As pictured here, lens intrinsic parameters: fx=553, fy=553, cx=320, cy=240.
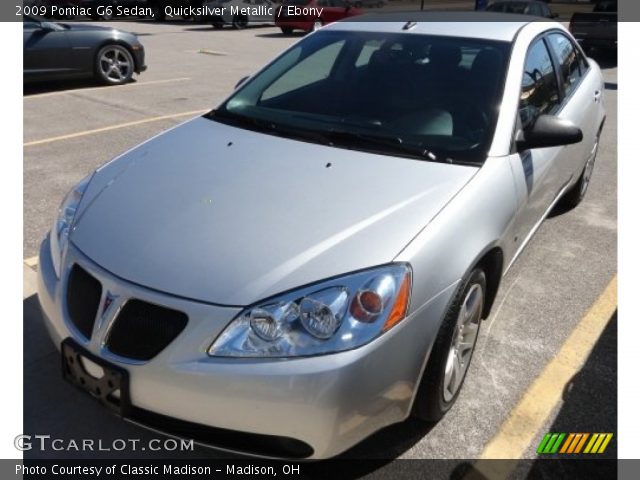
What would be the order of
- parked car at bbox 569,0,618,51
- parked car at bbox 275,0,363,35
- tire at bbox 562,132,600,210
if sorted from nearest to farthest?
tire at bbox 562,132,600,210
parked car at bbox 569,0,618,51
parked car at bbox 275,0,363,35

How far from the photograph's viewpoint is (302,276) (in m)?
1.94

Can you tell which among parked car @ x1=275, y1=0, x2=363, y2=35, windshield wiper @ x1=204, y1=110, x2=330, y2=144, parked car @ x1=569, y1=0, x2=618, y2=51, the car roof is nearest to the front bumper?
windshield wiper @ x1=204, y1=110, x2=330, y2=144

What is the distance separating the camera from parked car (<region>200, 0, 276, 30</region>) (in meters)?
21.2

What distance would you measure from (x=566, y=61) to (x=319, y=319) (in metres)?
3.15

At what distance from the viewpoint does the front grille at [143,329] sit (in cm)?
190

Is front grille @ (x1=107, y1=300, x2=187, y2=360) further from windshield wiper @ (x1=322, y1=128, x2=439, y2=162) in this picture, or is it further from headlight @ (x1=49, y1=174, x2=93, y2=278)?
windshield wiper @ (x1=322, y1=128, x2=439, y2=162)

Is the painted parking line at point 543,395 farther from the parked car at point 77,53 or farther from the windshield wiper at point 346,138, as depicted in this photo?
the parked car at point 77,53

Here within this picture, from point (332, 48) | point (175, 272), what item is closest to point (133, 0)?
point (332, 48)

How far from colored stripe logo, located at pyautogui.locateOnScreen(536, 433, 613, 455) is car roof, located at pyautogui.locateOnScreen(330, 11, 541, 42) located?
6.85 feet

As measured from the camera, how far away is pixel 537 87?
3.25 m

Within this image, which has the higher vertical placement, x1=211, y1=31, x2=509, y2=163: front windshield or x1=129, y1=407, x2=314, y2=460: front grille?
x1=211, y1=31, x2=509, y2=163: front windshield

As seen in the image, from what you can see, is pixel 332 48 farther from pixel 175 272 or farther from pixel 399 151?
pixel 175 272

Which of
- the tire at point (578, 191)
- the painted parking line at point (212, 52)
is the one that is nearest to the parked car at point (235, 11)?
the painted parking line at point (212, 52)

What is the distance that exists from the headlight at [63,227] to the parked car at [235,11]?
2033 cm
